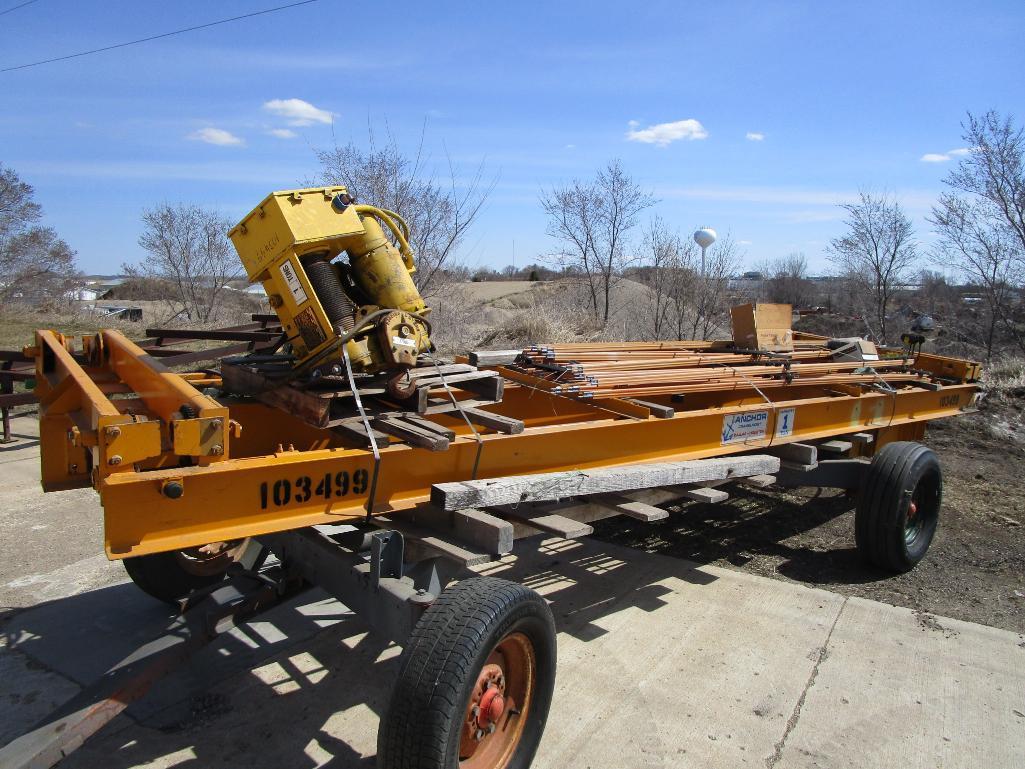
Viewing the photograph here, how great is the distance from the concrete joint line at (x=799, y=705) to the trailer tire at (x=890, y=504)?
0.76 meters

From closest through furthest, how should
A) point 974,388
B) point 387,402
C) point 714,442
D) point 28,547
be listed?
point 387,402 → point 714,442 → point 28,547 → point 974,388

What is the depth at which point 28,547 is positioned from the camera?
16.2 feet

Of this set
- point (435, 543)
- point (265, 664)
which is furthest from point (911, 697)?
point (265, 664)

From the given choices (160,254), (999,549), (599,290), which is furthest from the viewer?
(160,254)

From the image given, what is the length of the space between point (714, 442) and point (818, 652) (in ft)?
4.10

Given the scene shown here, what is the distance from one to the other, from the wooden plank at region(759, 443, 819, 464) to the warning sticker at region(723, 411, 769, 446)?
1.00 ft

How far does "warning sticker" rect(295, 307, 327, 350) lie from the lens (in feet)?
10.2

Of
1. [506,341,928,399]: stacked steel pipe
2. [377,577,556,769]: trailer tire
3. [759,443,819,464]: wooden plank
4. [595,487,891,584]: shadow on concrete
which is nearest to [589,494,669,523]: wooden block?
[506,341,928,399]: stacked steel pipe

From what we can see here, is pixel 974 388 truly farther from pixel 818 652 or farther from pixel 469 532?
pixel 469 532

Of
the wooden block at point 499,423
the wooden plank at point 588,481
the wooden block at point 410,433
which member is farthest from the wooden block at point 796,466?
the wooden block at point 410,433

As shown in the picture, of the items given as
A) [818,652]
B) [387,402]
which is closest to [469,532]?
[387,402]

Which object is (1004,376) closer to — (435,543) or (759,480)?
(759,480)

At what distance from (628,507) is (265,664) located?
2021mm

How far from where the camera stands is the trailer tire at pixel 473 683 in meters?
2.29
